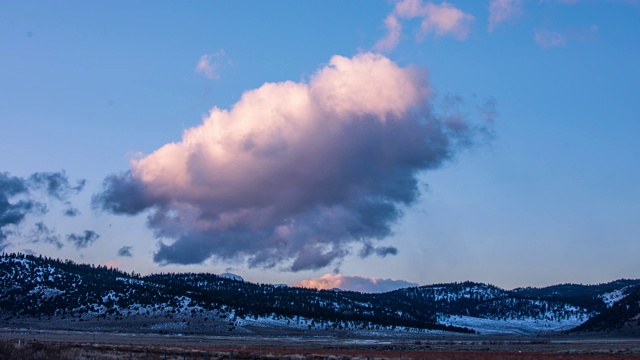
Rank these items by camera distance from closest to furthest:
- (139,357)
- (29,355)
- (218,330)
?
(29,355) → (139,357) → (218,330)

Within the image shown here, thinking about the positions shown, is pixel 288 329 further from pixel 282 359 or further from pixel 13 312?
pixel 282 359

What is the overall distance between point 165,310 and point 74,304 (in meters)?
29.1

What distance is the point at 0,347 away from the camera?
53812 mm

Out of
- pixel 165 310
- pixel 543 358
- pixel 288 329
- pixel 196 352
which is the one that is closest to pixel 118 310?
pixel 165 310

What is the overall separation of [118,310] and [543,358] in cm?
15258

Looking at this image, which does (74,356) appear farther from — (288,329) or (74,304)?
(74,304)

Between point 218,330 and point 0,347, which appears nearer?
point 0,347

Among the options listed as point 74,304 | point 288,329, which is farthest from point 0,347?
point 74,304

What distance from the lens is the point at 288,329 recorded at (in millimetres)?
193000

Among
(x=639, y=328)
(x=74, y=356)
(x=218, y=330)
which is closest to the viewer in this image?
(x=74, y=356)

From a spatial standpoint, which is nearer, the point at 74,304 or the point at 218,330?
the point at 218,330

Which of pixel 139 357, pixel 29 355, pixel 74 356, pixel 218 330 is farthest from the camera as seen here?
pixel 218 330

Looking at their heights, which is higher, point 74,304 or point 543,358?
point 74,304

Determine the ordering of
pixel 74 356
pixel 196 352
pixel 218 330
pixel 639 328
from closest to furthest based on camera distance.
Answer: pixel 74 356
pixel 196 352
pixel 218 330
pixel 639 328
